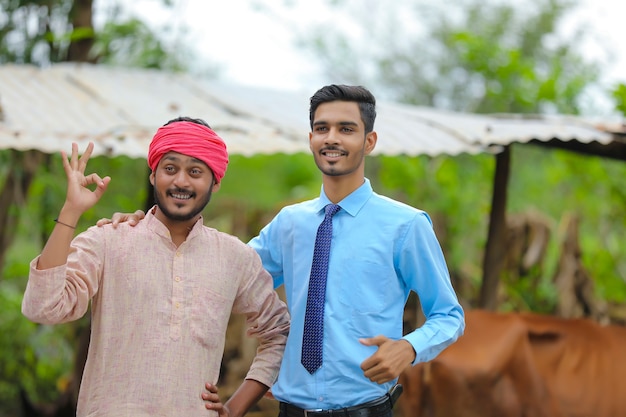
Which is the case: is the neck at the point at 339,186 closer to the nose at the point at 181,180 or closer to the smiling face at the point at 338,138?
the smiling face at the point at 338,138

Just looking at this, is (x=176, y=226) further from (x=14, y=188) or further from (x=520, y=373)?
(x=14, y=188)

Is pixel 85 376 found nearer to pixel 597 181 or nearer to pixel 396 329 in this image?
pixel 396 329

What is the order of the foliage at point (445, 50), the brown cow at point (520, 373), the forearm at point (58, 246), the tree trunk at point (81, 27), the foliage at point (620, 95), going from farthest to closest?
1. the foliage at point (445, 50)
2. the foliage at point (620, 95)
3. the tree trunk at point (81, 27)
4. the brown cow at point (520, 373)
5. the forearm at point (58, 246)

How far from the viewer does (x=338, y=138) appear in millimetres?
2643

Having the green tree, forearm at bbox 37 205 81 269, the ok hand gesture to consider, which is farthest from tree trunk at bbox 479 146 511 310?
forearm at bbox 37 205 81 269

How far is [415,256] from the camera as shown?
262cm

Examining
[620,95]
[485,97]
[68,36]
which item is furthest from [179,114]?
[485,97]

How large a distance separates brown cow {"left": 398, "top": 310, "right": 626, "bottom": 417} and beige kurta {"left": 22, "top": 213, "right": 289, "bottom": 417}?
108 inches

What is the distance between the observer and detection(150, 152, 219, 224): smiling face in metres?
2.46

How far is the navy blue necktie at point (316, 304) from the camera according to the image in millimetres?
2596

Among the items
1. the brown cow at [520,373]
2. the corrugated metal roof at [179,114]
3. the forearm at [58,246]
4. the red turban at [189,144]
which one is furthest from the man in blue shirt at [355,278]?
the brown cow at [520,373]

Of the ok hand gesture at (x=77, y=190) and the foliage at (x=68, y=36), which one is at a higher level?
the foliage at (x=68, y=36)

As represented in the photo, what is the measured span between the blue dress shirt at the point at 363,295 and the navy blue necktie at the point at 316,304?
0.02m

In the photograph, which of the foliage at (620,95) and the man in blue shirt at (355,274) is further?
the foliage at (620,95)
